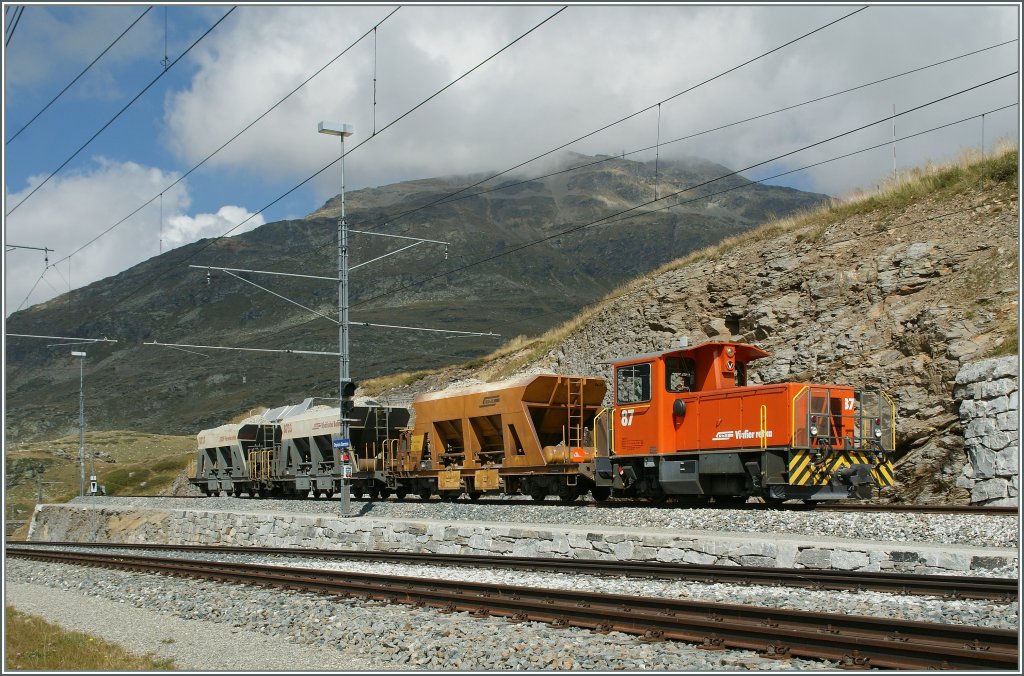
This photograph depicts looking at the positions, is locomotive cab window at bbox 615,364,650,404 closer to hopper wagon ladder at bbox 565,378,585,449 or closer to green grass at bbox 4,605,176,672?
hopper wagon ladder at bbox 565,378,585,449

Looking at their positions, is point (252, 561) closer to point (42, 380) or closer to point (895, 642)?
point (895, 642)

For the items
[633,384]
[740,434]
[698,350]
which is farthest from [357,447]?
[740,434]

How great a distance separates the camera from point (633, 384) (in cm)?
2042

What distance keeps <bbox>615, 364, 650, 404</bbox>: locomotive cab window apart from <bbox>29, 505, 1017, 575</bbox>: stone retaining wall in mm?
4026

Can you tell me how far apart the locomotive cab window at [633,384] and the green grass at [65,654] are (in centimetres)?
1248

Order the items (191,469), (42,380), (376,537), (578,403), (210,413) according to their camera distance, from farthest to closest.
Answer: (42,380), (210,413), (191,469), (578,403), (376,537)

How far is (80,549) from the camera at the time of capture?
28312 millimetres

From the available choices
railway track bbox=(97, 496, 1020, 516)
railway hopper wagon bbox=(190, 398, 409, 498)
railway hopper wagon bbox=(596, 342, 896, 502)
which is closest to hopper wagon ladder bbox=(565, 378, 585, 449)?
railway track bbox=(97, 496, 1020, 516)

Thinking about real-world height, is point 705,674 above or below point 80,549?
above

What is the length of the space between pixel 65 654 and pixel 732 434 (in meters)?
12.8

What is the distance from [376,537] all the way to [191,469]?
101 ft

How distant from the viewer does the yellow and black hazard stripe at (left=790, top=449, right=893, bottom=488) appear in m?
17.3

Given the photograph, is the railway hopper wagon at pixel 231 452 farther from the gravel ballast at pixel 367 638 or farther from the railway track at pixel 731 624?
the railway track at pixel 731 624

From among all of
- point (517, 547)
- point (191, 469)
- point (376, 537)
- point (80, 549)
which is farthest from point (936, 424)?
point (191, 469)
